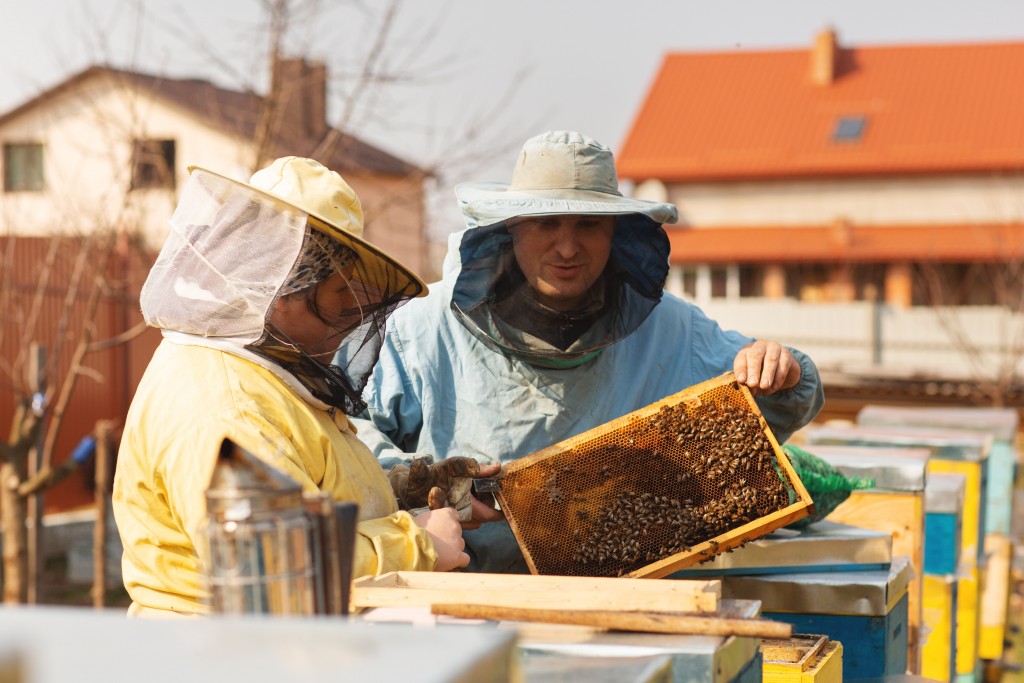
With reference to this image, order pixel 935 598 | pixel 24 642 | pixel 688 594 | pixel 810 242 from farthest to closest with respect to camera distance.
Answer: pixel 810 242 → pixel 935 598 → pixel 688 594 → pixel 24 642

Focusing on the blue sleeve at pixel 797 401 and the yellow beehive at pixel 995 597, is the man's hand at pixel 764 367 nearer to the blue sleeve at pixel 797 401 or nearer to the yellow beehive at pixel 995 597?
the blue sleeve at pixel 797 401

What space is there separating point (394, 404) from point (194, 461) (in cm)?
162

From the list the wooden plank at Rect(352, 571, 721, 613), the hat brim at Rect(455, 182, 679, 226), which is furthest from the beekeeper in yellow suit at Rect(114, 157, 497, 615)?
the hat brim at Rect(455, 182, 679, 226)

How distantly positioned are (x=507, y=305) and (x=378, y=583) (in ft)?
5.68

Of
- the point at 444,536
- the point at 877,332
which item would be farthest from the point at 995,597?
the point at 877,332

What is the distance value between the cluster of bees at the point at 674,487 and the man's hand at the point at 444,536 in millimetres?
734

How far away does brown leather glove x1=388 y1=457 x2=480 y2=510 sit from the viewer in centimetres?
311

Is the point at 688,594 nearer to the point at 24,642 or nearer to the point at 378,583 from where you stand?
the point at 378,583

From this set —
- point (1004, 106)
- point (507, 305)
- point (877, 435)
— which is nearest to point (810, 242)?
point (1004, 106)

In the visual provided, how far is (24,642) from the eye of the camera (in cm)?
103

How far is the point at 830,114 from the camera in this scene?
94.8 feet

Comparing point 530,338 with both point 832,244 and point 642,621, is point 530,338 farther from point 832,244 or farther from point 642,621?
point 832,244

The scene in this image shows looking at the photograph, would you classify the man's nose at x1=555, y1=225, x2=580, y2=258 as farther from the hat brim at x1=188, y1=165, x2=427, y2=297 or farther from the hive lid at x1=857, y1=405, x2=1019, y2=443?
the hive lid at x1=857, y1=405, x2=1019, y2=443

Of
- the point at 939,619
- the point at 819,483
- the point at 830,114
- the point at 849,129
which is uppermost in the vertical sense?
the point at 830,114
